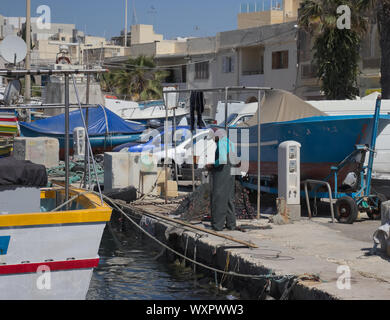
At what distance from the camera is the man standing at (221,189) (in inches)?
473

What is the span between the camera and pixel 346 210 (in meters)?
13.0

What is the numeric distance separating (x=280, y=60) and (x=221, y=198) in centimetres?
3054

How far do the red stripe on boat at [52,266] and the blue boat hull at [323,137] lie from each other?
7192 mm

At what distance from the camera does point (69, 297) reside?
26.4 ft

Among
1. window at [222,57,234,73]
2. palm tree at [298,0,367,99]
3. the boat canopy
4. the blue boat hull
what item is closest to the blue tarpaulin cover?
palm tree at [298,0,367,99]

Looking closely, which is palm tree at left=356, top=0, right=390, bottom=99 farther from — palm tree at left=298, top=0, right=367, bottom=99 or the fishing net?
the fishing net

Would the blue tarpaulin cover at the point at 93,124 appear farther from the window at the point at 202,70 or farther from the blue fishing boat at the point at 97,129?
the window at the point at 202,70

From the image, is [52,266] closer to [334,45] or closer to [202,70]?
[334,45]

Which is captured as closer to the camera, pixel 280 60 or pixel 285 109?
pixel 285 109

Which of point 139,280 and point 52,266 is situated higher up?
point 52,266

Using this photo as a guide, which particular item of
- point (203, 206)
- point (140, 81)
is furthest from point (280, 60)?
point (203, 206)
